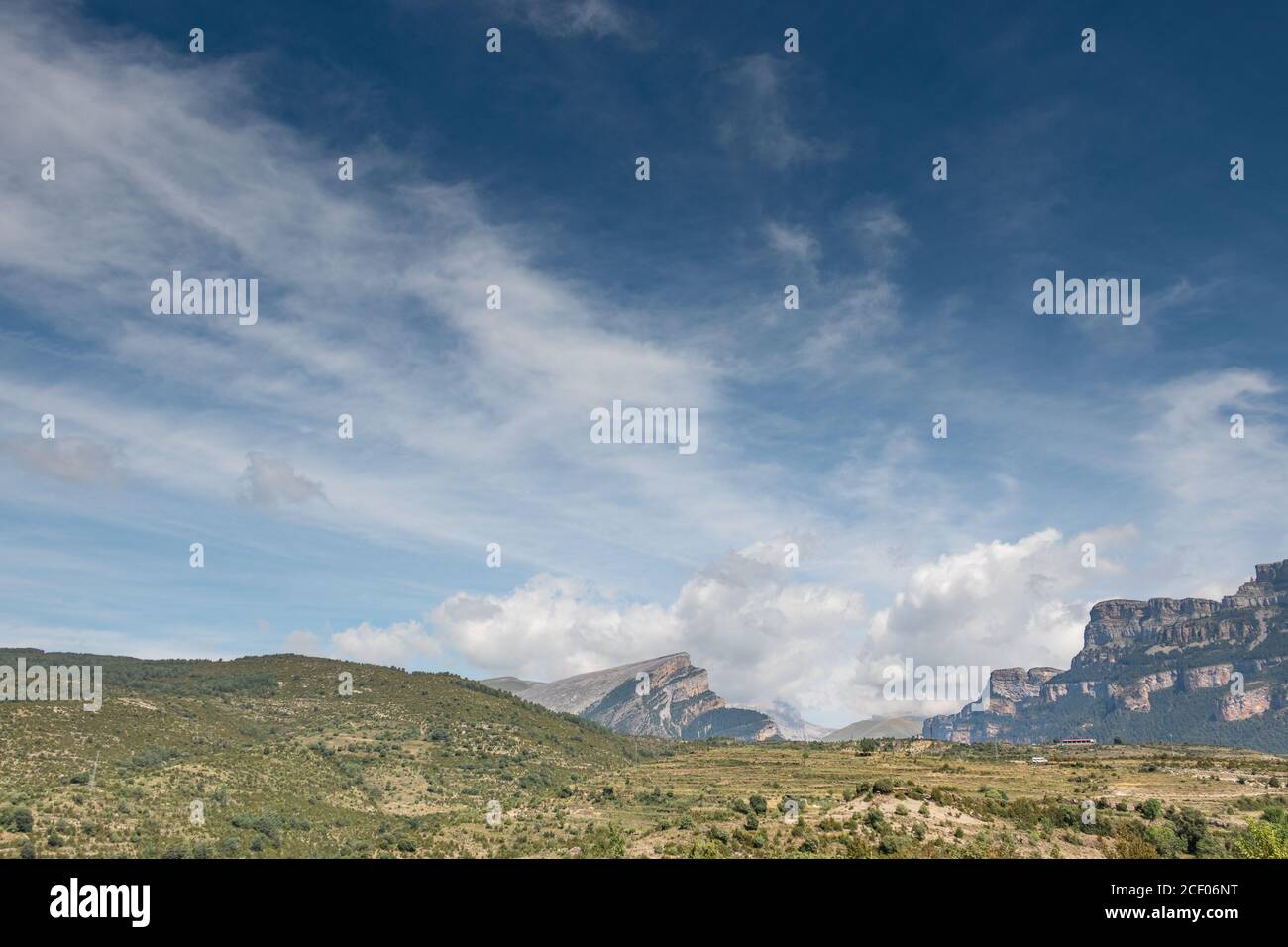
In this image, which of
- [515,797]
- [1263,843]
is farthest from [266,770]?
[1263,843]

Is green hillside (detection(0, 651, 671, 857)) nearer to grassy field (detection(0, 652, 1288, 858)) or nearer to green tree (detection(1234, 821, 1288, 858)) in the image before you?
grassy field (detection(0, 652, 1288, 858))

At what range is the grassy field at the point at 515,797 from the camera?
2518 inches

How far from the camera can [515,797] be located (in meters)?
124

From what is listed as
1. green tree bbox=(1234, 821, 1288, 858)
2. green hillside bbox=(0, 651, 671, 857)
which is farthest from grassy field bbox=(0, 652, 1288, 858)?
green hillside bbox=(0, 651, 671, 857)

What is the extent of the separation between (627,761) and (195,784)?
106565 mm

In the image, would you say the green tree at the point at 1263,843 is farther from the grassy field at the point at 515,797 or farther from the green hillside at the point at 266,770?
the green hillside at the point at 266,770

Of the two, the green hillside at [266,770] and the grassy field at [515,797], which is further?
the green hillside at [266,770]

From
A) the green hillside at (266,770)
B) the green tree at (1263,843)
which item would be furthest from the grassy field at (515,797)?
the green hillside at (266,770)

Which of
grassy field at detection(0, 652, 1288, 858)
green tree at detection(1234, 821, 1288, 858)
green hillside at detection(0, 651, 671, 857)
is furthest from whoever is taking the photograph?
green hillside at detection(0, 651, 671, 857)

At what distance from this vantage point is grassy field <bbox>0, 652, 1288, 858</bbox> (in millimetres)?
63969

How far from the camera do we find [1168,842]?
217 ft

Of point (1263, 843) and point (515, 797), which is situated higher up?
point (1263, 843)

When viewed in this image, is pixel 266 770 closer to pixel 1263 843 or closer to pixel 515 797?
pixel 515 797
